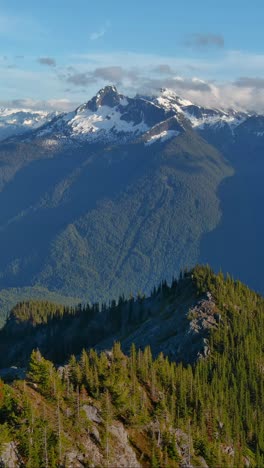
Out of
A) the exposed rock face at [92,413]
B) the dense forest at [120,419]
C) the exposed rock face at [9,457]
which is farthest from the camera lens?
the exposed rock face at [92,413]

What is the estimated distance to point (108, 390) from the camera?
12619 cm

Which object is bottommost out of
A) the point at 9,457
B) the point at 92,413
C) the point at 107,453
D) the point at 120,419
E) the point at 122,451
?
the point at 9,457

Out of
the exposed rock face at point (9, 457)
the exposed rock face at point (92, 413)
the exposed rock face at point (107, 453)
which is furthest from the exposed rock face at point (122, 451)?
the exposed rock face at point (9, 457)

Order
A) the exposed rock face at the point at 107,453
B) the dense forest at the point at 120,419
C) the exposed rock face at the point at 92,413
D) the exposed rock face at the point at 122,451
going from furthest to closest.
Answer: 1. the exposed rock face at the point at 92,413
2. the exposed rock face at the point at 122,451
3. the exposed rock face at the point at 107,453
4. the dense forest at the point at 120,419

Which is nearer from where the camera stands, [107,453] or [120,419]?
[107,453]

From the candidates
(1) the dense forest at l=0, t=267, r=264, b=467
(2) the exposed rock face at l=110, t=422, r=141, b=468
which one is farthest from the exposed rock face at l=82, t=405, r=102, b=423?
(2) the exposed rock face at l=110, t=422, r=141, b=468

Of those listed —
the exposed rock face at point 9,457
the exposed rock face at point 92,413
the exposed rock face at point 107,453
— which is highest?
the exposed rock face at point 92,413

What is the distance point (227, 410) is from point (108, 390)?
57.5 metres

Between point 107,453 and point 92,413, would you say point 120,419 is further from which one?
point 107,453

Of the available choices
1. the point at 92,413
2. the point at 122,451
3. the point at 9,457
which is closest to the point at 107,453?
the point at 122,451

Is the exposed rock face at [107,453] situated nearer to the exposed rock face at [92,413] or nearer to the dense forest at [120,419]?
the dense forest at [120,419]

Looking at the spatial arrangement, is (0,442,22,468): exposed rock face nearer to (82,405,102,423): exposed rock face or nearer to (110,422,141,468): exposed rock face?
(110,422,141,468): exposed rock face

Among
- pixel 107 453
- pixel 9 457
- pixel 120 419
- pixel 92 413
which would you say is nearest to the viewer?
pixel 9 457

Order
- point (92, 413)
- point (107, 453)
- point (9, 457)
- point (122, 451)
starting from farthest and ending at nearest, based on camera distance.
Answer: point (92, 413) < point (122, 451) < point (107, 453) < point (9, 457)
